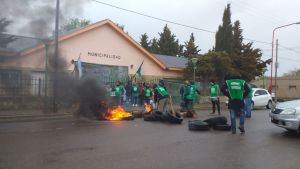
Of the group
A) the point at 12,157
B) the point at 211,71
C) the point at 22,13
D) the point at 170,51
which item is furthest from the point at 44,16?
the point at 170,51

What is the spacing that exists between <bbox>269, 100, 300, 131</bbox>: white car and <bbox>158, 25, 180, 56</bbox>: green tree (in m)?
45.1

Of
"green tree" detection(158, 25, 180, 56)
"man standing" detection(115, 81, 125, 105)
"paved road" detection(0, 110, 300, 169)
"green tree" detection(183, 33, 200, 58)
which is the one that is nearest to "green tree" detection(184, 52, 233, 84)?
"man standing" detection(115, 81, 125, 105)

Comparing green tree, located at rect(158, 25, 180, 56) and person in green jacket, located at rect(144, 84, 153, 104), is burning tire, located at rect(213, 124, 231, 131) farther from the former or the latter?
green tree, located at rect(158, 25, 180, 56)

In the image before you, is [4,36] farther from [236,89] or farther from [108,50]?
[108,50]

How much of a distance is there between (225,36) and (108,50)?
15.6 metres

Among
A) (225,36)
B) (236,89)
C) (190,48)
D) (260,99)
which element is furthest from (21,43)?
(190,48)

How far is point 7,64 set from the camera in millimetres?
13445

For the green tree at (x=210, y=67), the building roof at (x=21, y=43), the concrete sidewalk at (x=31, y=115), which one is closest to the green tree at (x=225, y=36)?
the green tree at (x=210, y=67)

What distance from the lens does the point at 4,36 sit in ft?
40.4

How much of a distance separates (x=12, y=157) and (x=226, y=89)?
6.07 metres

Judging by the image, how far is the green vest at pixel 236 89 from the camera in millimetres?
10062

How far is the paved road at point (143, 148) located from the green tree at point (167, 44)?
44.6 meters

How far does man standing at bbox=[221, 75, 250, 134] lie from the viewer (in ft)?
32.8

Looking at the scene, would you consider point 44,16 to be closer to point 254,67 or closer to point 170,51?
point 254,67
